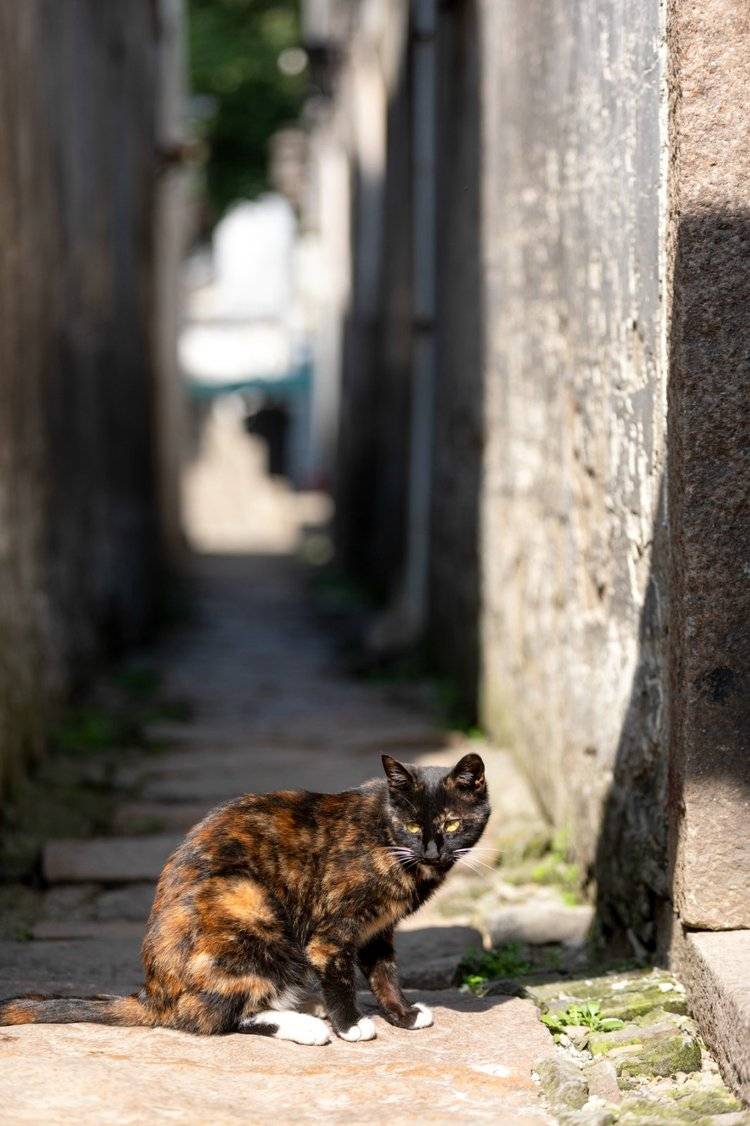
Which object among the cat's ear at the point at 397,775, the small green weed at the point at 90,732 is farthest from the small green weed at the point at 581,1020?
the small green weed at the point at 90,732

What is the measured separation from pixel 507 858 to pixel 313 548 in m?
12.4

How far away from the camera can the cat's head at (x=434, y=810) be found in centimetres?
344

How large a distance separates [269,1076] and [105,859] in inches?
88.6

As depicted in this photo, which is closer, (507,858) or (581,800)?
(581,800)

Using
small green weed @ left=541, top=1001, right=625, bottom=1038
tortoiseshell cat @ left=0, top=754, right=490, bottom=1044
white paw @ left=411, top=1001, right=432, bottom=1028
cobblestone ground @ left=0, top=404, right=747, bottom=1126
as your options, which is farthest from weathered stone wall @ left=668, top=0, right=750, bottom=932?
white paw @ left=411, top=1001, right=432, bottom=1028

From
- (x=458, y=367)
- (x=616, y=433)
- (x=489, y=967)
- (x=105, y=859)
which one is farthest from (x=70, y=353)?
(x=489, y=967)

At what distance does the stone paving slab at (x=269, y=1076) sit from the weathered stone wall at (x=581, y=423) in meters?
0.74

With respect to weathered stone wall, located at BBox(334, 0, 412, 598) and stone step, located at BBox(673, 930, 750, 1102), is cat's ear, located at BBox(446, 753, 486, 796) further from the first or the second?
weathered stone wall, located at BBox(334, 0, 412, 598)

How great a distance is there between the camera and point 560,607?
5059mm

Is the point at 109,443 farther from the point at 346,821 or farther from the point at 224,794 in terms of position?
the point at 346,821

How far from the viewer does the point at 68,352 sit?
7.75m

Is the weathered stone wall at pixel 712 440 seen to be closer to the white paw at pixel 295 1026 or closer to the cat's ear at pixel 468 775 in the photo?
the cat's ear at pixel 468 775

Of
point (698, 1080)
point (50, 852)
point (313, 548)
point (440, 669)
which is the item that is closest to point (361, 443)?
point (313, 548)

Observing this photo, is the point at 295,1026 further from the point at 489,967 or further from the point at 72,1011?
the point at 489,967
